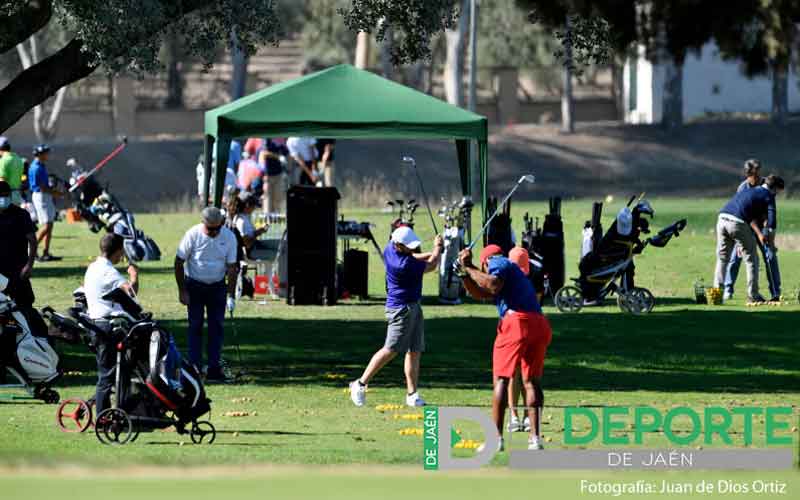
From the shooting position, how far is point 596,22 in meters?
22.2

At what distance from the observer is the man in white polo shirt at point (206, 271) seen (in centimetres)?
1717

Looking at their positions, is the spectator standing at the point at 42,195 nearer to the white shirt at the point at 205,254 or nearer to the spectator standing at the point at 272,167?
the spectator standing at the point at 272,167

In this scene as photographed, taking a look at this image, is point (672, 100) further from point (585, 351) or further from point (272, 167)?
point (585, 351)

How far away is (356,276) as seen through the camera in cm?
2533

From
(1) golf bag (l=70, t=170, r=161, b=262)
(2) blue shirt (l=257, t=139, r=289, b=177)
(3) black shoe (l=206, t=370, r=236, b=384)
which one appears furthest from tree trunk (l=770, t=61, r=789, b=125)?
(3) black shoe (l=206, t=370, r=236, b=384)

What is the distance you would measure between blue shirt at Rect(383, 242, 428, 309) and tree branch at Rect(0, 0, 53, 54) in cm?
532

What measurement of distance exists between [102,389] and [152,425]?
0.46 metres

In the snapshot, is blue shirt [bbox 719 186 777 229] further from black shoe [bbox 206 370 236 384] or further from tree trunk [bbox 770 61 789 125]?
tree trunk [bbox 770 61 789 125]

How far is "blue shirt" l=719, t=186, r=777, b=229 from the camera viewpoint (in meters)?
24.2

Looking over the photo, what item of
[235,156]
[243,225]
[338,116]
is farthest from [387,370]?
[235,156]

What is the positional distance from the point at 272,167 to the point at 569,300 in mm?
11331

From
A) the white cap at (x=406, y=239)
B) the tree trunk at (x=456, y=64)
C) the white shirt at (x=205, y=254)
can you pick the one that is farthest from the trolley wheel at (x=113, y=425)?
the tree trunk at (x=456, y=64)

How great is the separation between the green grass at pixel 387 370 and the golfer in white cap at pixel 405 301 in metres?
0.47

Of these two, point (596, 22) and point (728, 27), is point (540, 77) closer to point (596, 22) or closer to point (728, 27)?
point (596, 22)
